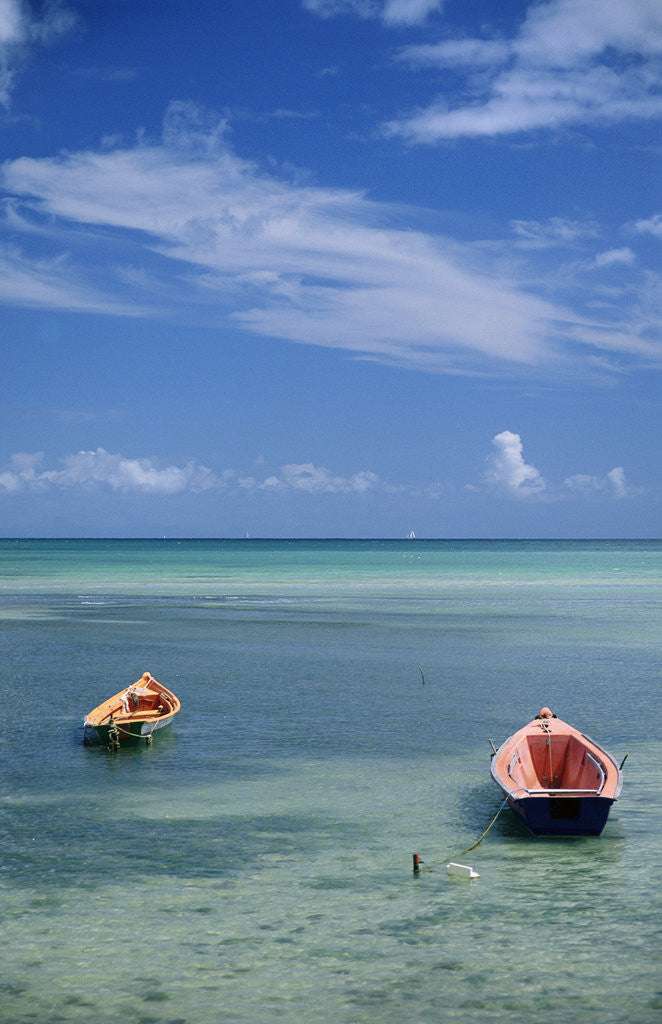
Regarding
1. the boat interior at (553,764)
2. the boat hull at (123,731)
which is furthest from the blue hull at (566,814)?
the boat hull at (123,731)

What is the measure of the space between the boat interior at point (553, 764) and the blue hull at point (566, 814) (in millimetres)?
1545

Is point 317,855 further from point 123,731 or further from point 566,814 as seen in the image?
point 123,731

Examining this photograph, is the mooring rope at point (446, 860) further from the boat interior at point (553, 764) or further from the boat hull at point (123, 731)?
the boat hull at point (123, 731)

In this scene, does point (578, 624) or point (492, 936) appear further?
point (578, 624)

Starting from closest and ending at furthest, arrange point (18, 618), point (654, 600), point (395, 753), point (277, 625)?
point (395, 753)
point (277, 625)
point (18, 618)
point (654, 600)

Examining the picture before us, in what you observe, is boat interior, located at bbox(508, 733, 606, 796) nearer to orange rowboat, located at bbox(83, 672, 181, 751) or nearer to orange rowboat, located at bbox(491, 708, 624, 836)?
orange rowboat, located at bbox(491, 708, 624, 836)

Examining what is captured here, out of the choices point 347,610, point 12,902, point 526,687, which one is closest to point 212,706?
point 526,687

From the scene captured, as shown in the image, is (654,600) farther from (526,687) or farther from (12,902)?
(12,902)

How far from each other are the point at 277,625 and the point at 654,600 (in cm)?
3390

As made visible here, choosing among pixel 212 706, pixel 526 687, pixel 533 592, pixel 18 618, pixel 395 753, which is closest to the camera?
pixel 395 753

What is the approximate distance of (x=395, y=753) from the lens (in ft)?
78.4

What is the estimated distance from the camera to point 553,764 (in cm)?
2064

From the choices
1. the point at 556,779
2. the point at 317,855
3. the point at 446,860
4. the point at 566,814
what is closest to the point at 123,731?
the point at 317,855

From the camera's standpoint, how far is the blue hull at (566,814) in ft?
55.0
